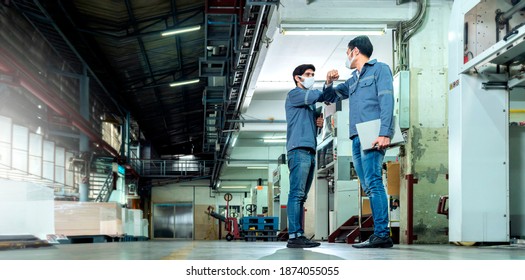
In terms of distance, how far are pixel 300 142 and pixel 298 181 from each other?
1.10 ft

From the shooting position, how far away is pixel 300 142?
5121 mm

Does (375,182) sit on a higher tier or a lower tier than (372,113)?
lower

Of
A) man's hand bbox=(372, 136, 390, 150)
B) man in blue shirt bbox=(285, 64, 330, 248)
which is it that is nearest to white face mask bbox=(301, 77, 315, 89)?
man in blue shirt bbox=(285, 64, 330, 248)

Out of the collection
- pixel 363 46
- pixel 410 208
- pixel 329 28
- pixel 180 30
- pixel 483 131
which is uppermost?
pixel 180 30

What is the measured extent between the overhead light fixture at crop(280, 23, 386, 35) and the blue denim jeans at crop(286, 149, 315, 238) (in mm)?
3774

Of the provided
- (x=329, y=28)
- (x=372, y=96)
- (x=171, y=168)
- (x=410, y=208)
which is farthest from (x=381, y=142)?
(x=171, y=168)

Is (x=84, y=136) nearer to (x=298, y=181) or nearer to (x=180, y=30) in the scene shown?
(x=180, y=30)

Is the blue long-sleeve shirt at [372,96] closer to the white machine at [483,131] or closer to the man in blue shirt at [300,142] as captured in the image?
the man in blue shirt at [300,142]

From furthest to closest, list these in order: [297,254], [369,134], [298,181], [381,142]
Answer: [298,181] < [369,134] < [381,142] < [297,254]

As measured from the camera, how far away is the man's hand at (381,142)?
14.9ft

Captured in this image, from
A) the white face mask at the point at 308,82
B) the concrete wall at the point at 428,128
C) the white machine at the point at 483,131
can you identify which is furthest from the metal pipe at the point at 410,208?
the white face mask at the point at 308,82

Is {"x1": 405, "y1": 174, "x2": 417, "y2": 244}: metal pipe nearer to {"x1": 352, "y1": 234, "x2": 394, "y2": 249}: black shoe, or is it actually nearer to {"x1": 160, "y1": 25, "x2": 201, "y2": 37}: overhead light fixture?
{"x1": 352, "y1": 234, "x2": 394, "y2": 249}: black shoe
